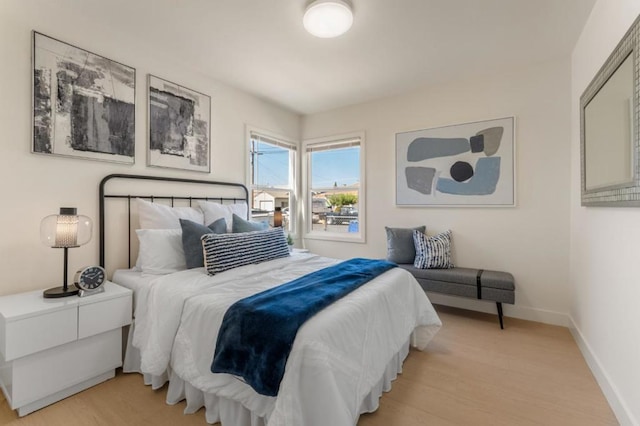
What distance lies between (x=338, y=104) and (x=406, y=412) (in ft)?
11.7

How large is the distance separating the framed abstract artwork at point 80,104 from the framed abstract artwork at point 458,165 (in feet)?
9.67

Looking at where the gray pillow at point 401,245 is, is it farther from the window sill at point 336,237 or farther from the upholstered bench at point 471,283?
the window sill at point 336,237

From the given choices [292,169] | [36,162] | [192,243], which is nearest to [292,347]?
[192,243]

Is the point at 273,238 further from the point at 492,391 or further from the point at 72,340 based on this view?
the point at 492,391

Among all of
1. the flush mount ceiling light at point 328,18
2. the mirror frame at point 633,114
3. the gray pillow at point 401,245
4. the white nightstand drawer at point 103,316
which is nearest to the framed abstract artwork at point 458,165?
the gray pillow at point 401,245

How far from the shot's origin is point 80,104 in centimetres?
220

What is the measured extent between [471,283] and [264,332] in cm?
234

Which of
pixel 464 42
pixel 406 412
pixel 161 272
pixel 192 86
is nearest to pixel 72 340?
pixel 161 272

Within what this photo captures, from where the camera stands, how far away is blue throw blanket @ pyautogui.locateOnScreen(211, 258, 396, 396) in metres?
1.21

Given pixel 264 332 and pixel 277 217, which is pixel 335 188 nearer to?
pixel 277 217

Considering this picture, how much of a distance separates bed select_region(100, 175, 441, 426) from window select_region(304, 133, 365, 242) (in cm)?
174

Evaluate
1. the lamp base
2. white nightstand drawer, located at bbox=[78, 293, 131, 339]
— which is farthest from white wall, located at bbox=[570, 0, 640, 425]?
the lamp base

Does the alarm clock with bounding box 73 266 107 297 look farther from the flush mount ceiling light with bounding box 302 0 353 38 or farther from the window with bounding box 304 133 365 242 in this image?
the window with bounding box 304 133 365 242

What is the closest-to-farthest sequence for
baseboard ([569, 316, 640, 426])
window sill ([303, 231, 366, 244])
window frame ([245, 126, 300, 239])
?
1. baseboard ([569, 316, 640, 426])
2. window frame ([245, 126, 300, 239])
3. window sill ([303, 231, 366, 244])
